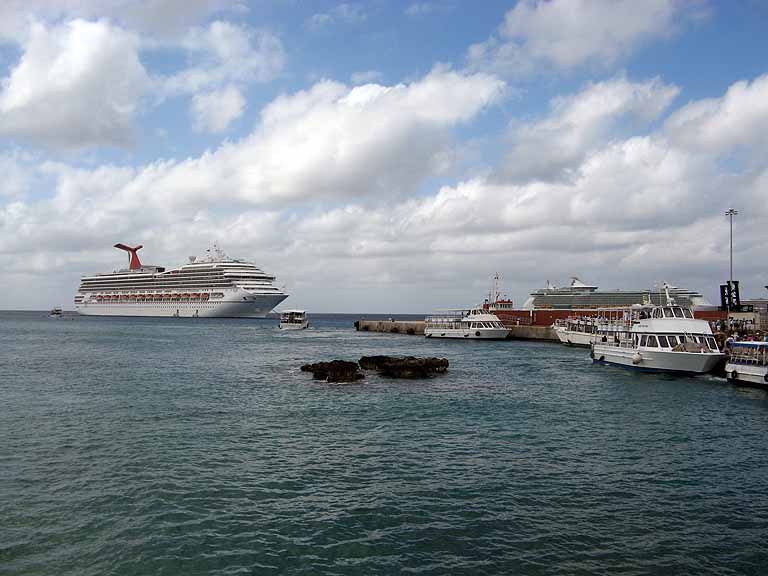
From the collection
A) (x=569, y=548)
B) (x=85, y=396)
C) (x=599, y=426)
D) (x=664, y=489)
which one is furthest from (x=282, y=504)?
(x=85, y=396)

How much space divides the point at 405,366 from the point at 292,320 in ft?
253

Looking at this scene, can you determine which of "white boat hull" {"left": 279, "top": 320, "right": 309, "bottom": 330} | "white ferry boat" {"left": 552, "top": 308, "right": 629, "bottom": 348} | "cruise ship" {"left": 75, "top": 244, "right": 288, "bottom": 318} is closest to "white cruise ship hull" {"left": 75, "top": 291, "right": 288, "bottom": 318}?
"cruise ship" {"left": 75, "top": 244, "right": 288, "bottom": 318}

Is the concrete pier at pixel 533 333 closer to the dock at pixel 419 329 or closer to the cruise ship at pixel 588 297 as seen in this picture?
the dock at pixel 419 329

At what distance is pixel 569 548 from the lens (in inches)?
468

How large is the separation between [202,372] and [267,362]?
8399 millimetres

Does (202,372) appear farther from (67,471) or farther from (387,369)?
(67,471)

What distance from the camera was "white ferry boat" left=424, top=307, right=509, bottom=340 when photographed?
82125 mm

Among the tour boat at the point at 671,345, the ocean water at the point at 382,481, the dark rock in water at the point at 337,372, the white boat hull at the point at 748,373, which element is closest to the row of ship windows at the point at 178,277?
the dark rock in water at the point at 337,372

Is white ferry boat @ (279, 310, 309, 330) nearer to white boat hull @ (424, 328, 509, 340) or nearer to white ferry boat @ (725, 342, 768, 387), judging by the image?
white boat hull @ (424, 328, 509, 340)

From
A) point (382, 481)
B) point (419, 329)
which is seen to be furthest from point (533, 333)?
point (382, 481)

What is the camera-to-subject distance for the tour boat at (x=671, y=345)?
38219 millimetres

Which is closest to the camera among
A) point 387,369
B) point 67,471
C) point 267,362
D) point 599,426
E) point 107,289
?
point 67,471

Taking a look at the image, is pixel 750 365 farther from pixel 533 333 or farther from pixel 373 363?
pixel 533 333

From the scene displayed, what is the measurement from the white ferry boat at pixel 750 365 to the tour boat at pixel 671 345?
224 centimetres
